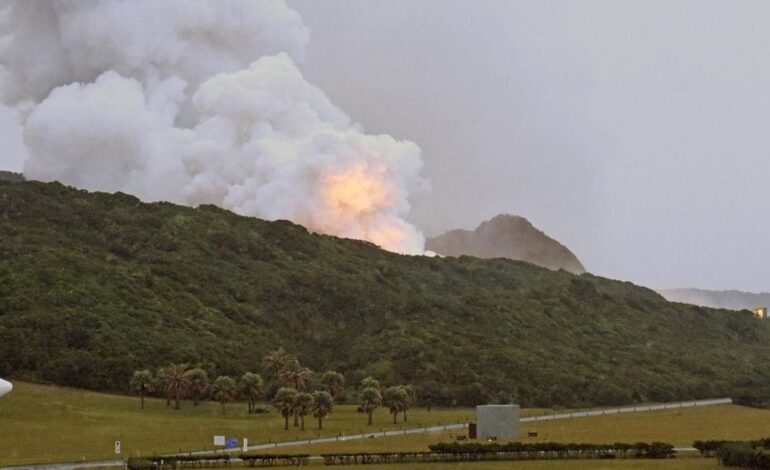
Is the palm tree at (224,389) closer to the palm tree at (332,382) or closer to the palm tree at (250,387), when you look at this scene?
the palm tree at (250,387)

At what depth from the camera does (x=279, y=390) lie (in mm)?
129375

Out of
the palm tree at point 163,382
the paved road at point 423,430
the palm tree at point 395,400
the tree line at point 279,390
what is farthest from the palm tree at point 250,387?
the paved road at point 423,430

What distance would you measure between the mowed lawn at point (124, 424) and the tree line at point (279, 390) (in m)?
1.73

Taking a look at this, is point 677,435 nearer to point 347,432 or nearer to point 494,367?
point 347,432

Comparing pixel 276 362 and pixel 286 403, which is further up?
pixel 276 362

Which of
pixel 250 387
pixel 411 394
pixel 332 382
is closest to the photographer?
pixel 250 387

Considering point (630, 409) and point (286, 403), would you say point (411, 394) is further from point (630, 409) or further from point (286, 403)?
point (286, 403)

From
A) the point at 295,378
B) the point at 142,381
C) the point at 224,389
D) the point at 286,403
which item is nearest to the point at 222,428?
the point at 286,403

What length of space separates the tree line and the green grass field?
6.30ft

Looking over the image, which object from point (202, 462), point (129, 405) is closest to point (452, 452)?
point (202, 462)

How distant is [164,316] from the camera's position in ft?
612

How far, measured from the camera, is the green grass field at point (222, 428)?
101m

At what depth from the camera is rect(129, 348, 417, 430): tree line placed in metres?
128

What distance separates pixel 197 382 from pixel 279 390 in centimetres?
2144
